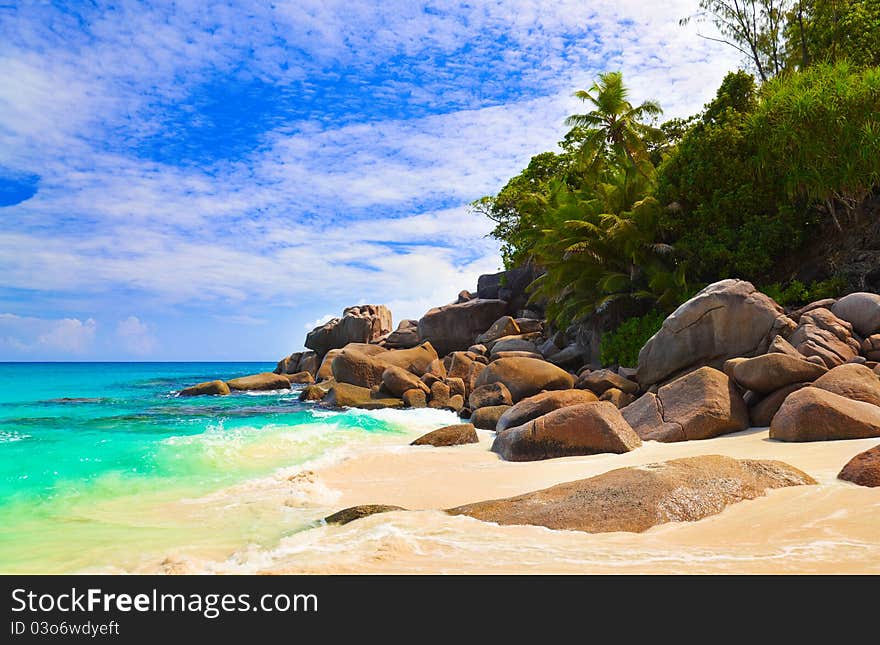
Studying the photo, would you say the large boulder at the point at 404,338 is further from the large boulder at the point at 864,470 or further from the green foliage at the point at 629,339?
the large boulder at the point at 864,470

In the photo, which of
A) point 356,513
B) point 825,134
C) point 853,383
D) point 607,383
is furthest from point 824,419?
point 825,134

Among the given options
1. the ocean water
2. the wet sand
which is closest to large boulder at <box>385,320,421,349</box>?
the ocean water

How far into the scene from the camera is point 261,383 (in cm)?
3105

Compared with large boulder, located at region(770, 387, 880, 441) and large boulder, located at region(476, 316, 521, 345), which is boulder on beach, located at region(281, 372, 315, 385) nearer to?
large boulder, located at region(476, 316, 521, 345)

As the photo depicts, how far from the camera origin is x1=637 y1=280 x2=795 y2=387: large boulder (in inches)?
472

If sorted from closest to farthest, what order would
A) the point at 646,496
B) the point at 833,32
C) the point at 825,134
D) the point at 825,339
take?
the point at 646,496 → the point at 825,339 → the point at 825,134 → the point at 833,32

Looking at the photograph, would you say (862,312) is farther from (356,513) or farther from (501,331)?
(501,331)

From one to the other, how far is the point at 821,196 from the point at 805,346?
26.5 feet

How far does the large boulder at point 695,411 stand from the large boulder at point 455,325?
2141 cm

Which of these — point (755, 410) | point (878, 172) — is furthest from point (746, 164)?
point (755, 410)

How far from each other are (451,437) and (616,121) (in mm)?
20826

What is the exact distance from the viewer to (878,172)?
1513 cm


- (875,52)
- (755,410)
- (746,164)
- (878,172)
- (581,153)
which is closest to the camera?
(755,410)
